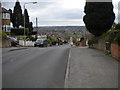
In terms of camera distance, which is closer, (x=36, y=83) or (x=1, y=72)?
(x=36, y=83)

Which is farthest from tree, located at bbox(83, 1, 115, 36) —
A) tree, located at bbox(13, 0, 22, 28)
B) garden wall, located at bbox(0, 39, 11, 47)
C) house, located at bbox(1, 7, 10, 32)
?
tree, located at bbox(13, 0, 22, 28)

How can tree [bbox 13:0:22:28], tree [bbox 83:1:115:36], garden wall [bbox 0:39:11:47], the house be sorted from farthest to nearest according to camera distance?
tree [bbox 13:0:22:28] → the house → garden wall [bbox 0:39:11:47] → tree [bbox 83:1:115:36]

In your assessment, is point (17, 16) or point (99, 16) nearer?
point (99, 16)

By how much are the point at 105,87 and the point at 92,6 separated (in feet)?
57.8

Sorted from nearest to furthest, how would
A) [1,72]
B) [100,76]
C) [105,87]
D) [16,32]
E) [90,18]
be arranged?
[105,87] → [100,76] → [1,72] → [90,18] → [16,32]

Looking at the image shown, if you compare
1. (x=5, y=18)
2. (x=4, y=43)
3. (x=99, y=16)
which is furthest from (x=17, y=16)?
(x=99, y=16)

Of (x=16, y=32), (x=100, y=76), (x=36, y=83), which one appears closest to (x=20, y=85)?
(x=36, y=83)

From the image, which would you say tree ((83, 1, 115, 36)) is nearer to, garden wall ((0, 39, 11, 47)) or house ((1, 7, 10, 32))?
garden wall ((0, 39, 11, 47))

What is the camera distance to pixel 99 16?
22203 millimetres

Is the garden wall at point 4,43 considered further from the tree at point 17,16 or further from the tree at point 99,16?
the tree at point 17,16

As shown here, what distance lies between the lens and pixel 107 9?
71.5ft

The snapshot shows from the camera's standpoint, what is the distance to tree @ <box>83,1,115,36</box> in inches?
860

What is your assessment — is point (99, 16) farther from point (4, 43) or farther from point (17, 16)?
point (17, 16)

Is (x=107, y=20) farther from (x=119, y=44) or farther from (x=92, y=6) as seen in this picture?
(x=119, y=44)
